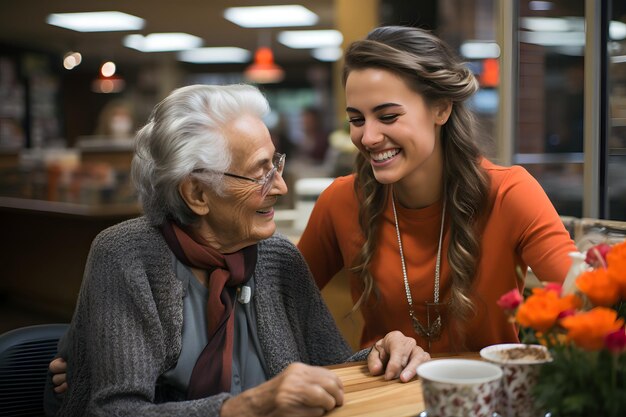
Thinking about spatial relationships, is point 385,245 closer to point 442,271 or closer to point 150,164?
point 442,271

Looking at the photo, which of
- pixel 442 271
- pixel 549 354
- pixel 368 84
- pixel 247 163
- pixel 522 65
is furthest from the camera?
pixel 522 65

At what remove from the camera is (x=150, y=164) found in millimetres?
1775

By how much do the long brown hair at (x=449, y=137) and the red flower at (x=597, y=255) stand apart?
0.68 m

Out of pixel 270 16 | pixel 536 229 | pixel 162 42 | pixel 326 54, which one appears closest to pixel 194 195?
pixel 536 229

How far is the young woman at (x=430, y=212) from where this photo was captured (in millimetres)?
1903

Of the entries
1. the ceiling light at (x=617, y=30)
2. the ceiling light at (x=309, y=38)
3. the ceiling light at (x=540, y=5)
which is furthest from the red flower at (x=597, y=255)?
the ceiling light at (x=309, y=38)

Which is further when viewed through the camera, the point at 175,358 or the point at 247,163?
the point at 247,163

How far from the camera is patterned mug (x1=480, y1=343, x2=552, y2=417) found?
1.21 meters

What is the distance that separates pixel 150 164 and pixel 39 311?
21.7ft

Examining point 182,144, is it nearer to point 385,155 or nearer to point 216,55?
point 385,155

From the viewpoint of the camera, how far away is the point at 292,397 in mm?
1366

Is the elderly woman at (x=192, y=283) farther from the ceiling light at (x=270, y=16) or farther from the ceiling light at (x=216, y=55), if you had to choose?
the ceiling light at (x=216, y=55)

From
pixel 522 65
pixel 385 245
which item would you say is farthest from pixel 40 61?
pixel 385 245

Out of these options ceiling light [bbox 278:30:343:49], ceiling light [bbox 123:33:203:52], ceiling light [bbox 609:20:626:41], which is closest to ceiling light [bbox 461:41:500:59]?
ceiling light [bbox 609:20:626:41]
